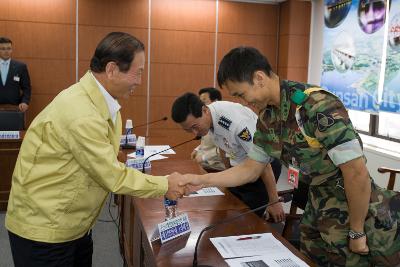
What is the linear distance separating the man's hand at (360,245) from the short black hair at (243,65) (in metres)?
0.67

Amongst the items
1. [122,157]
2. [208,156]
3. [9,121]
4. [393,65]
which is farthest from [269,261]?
[9,121]

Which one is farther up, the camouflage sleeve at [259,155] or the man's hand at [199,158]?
the camouflage sleeve at [259,155]

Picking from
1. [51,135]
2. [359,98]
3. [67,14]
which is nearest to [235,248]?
[51,135]

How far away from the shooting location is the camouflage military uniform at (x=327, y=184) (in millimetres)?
1351

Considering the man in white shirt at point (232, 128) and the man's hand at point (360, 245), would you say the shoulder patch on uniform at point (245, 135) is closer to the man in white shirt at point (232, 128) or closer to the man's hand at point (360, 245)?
the man in white shirt at point (232, 128)

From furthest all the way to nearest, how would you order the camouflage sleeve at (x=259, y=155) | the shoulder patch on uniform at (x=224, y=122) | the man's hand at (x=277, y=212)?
the shoulder patch on uniform at (x=224, y=122)
the man's hand at (x=277, y=212)
the camouflage sleeve at (x=259, y=155)

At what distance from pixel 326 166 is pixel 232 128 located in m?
0.94

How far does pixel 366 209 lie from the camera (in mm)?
1403

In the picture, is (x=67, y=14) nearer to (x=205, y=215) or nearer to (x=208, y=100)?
(x=208, y=100)

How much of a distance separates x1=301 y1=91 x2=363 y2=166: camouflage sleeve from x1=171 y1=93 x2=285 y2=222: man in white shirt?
87cm

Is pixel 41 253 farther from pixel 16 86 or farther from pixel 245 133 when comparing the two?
pixel 16 86

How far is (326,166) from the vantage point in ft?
4.71

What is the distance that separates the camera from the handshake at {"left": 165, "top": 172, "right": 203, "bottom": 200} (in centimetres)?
165

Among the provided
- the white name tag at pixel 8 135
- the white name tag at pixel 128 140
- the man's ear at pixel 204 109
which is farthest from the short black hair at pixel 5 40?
the man's ear at pixel 204 109
